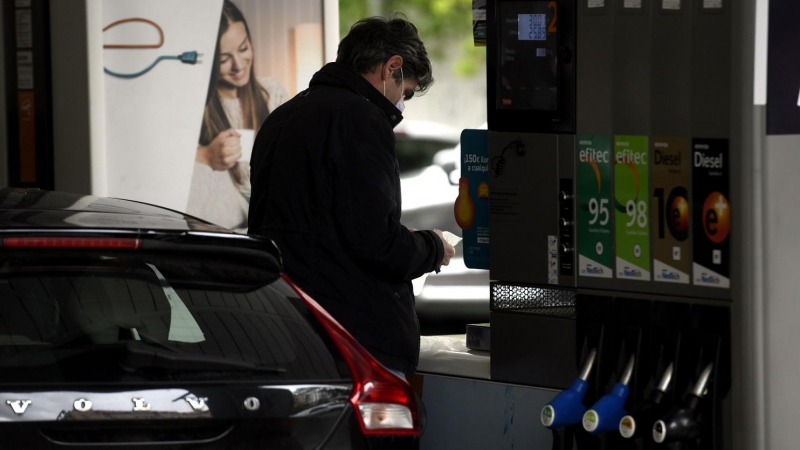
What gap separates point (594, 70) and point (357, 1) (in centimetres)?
1519

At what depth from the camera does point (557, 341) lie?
4.59 meters

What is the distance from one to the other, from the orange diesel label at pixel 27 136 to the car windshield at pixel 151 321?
4100 mm

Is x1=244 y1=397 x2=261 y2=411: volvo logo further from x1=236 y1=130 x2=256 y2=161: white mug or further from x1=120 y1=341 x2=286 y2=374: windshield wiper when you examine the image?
x1=236 y1=130 x2=256 y2=161: white mug

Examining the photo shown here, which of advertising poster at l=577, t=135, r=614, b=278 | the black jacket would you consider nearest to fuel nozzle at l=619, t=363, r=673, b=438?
advertising poster at l=577, t=135, r=614, b=278

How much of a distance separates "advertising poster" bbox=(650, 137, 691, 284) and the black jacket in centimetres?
77

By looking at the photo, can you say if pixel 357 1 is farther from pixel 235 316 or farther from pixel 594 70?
pixel 235 316

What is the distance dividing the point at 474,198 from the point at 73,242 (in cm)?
241

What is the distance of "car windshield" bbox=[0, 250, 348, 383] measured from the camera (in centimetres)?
284

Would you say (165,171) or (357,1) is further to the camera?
(357,1)

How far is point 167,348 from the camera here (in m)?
2.91

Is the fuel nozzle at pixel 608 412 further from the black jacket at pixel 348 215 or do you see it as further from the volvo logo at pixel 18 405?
the volvo logo at pixel 18 405

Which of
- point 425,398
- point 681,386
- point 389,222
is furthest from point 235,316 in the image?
point 425,398

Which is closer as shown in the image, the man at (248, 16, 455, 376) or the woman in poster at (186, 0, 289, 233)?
the man at (248, 16, 455, 376)

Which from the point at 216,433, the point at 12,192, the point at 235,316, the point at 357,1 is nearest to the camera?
the point at 216,433
